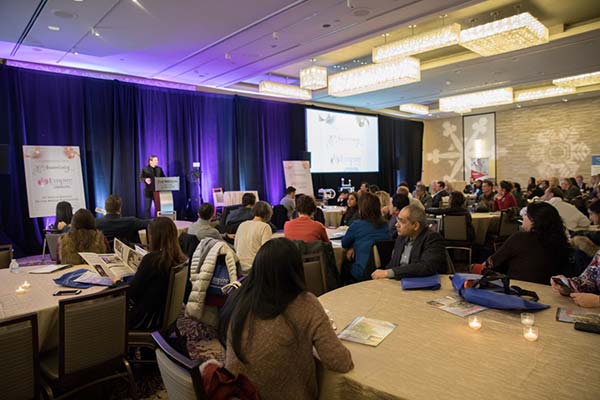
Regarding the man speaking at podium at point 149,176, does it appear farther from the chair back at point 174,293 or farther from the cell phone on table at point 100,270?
the chair back at point 174,293

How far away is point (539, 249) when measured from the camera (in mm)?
2809

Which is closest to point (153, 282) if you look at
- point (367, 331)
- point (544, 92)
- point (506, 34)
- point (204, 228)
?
point (204, 228)

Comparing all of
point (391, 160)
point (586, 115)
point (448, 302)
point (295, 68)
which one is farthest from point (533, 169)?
point (448, 302)

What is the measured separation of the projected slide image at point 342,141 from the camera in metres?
12.9

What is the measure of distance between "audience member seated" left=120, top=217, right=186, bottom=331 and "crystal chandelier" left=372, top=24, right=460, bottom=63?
5.17 metres

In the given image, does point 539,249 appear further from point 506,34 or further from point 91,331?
point 506,34

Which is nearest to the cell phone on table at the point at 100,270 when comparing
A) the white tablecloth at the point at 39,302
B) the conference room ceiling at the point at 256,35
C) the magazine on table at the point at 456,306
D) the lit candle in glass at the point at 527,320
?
the white tablecloth at the point at 39,302

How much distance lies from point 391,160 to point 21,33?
42.8 feet

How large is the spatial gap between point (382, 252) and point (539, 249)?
1245 mm

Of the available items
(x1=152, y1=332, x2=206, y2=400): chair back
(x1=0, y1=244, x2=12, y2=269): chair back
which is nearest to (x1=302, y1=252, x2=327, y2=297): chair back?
(x1=152, y1=332, x2=206, y2=400): chair back

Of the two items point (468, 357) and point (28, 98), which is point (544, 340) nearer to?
point (468, 357)

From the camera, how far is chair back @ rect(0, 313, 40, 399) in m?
1.83

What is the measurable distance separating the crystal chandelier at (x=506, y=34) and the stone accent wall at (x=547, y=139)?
949 centimetres

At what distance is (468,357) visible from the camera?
1.58 metres
